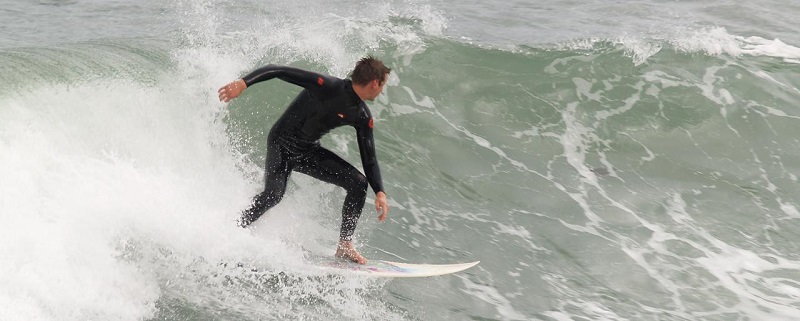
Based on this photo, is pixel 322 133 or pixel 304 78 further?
pixel 322 133

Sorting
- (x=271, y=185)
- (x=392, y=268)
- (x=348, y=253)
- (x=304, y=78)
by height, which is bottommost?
(x=392, y=268)

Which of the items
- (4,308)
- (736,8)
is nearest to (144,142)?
(4,308)

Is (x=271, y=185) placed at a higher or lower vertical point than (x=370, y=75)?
lower

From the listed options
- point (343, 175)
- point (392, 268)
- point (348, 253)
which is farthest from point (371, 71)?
point (392, 268)

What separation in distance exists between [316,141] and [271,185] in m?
0.46

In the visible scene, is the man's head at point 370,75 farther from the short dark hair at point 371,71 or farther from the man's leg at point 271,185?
the man's leg at point 271,185

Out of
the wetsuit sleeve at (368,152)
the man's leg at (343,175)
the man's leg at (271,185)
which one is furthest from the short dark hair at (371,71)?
the man's leg at (271,185)

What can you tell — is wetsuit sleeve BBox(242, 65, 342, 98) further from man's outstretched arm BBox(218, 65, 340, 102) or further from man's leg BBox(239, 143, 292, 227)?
man's leg BBox(239, 143, 292, 227)

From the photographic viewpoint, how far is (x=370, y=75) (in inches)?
233

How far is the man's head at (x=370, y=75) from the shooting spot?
592cm

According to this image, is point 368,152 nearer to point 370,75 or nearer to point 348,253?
point 370,75

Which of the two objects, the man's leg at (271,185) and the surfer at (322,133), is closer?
the surfer at (322,133)

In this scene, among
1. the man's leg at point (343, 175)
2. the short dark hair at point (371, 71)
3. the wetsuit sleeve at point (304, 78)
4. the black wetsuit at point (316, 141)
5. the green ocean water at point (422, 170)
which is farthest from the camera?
the man's leg at point (343, 175)

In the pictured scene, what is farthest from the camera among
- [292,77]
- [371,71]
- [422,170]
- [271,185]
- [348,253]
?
[422,170]
